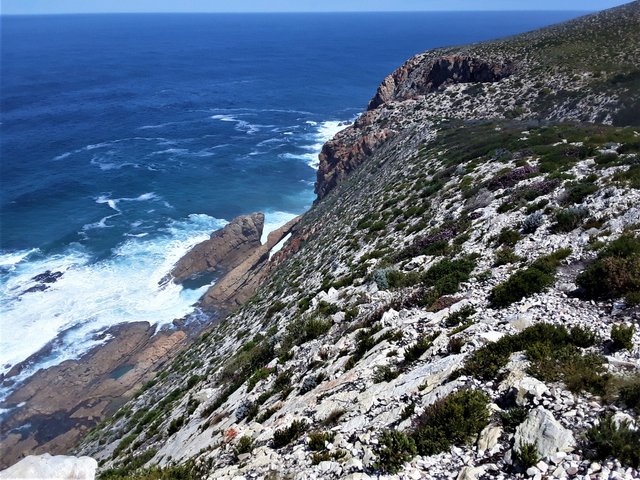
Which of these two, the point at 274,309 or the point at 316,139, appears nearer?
the point at 274,309

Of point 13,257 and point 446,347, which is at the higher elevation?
point 446,347

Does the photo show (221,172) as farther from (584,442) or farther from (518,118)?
(584,442)

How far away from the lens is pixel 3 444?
3606 centimetres

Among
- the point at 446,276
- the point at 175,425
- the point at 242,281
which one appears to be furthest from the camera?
the point at 242,281

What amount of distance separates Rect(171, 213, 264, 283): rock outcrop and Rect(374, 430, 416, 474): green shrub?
53.1m

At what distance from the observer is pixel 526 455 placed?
22.0 feet

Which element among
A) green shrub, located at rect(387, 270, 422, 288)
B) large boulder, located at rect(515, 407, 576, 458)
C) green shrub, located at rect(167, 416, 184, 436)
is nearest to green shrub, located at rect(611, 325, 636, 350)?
large boulder, located at rect(515, 407, 576, 458)

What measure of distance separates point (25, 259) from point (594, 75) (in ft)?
252

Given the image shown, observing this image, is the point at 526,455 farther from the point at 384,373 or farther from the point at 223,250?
the point at 223,250

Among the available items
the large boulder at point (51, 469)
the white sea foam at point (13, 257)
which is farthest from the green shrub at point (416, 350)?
the white sea foam at point (13, 257)

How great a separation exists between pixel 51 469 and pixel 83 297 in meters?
51.0

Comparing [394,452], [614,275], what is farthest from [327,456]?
[614,275]

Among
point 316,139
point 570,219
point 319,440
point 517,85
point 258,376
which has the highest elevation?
point 517,85

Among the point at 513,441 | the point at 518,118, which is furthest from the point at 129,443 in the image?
the point at 518,118
